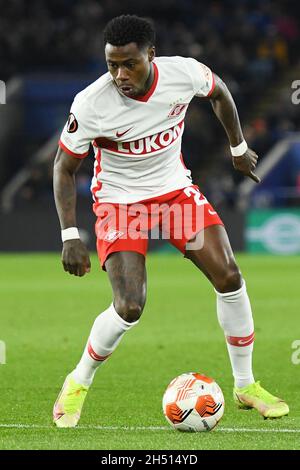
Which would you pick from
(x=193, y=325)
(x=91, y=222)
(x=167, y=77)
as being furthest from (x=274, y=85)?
(x=167, y=77)

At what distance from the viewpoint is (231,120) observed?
6.97 m

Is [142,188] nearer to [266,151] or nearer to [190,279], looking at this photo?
[190,279]

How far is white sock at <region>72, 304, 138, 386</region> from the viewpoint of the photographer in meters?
6.22

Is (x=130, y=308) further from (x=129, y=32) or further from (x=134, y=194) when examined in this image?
(x=129, y=32)

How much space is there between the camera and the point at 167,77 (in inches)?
261

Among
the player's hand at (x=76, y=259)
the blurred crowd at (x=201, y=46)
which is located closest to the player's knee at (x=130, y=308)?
the player's hand at (x=76, y=259)

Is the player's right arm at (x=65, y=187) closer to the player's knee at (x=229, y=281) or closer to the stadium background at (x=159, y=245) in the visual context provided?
the player's knee at (x=229, y=281)

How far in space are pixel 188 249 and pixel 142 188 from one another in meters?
0.45

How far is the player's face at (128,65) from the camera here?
616 cm

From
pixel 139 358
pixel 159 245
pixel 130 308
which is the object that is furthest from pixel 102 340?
pixel 159 245

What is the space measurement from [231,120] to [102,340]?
5.38ft

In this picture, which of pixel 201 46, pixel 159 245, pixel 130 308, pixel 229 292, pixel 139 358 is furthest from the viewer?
pixel 201 46

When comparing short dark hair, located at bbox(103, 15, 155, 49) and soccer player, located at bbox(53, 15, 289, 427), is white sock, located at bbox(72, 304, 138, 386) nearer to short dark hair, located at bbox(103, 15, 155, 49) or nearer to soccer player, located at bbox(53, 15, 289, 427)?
soccer player, located at bbox(53, 15, 289, 427)

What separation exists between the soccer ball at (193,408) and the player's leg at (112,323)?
46cm
